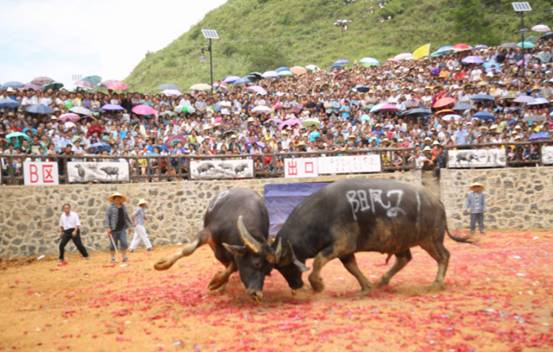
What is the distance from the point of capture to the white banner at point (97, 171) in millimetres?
18859

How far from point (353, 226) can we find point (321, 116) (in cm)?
1754

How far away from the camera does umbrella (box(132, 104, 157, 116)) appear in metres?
25.9

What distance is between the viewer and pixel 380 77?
116ft

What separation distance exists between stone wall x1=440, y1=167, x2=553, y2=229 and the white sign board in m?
2.54

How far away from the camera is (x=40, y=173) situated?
18422 mm

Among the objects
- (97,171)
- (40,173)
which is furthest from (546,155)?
(40,173)

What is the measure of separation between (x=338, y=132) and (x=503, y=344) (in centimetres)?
1769

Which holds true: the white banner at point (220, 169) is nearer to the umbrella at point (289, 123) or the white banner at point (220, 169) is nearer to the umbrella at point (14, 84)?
the umbrella at point (289, 123)

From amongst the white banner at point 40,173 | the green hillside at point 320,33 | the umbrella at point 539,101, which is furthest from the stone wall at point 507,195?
the green hillside at point 320,33

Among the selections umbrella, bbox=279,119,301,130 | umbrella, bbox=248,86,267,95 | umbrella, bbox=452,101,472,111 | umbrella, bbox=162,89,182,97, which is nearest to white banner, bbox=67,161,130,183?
umbrella, bbox=279,119,301,130

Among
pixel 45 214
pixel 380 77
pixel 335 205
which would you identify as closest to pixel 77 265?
pixel 45 214

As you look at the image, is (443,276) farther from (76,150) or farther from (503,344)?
(76,150)

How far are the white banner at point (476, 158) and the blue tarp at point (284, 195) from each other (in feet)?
14.7

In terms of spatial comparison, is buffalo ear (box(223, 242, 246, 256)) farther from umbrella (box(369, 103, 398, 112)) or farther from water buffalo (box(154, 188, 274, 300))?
umbrella (box(369, 103, 398, 112))
